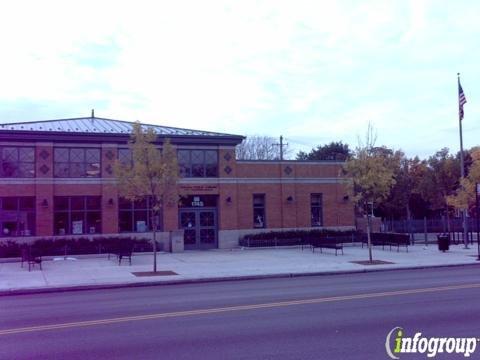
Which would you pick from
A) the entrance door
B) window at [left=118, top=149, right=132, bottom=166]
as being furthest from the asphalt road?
the entrance door

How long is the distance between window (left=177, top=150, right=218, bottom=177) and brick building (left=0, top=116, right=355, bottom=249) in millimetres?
62

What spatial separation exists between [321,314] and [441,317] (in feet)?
7.35

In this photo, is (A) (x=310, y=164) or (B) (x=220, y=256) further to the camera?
(A) (x=310, y=164)

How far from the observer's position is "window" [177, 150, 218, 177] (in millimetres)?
34000

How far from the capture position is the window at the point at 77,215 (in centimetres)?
3145

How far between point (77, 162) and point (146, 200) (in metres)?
4.57

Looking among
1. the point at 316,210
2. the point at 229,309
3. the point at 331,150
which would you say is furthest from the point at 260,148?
the point at 229,309

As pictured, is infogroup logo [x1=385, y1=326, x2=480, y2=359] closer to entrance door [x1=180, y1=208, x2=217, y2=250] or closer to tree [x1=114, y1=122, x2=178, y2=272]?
tree [x1=114, y1=122, x2=178, y2=272]

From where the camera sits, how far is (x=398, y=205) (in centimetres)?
5694

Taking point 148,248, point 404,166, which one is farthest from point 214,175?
point 404,166

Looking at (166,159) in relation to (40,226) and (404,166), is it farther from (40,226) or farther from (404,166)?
(404,166)

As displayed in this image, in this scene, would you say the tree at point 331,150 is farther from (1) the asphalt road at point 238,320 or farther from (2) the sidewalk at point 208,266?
(1) the asphalt road at point 238,320

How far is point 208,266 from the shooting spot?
78.1 feet

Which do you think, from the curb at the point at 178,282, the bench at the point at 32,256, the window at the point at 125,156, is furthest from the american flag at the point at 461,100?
the bench at the point at 32,256
